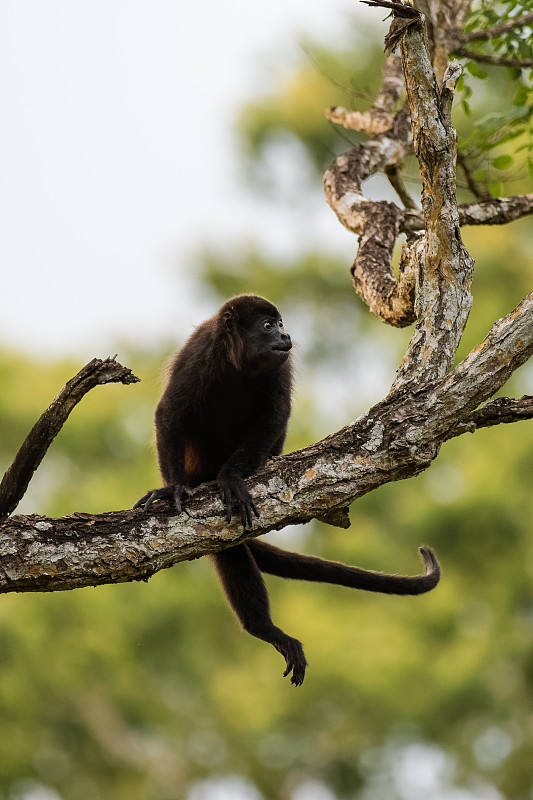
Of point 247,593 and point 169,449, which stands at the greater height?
point 169,449

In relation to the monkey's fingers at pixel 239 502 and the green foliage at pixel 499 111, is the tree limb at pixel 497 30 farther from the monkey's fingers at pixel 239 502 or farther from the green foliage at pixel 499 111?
the monkey's fingers at pixel 239 502

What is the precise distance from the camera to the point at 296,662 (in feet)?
13.2

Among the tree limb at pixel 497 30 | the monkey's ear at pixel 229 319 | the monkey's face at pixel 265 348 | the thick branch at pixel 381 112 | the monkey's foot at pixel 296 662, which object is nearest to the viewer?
the monkey's foot at pixel 296 662

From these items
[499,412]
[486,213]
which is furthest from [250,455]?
[486,213]

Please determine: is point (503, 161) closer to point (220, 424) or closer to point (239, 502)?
point (220, 424)

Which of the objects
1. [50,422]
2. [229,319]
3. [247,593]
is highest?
[229,319]

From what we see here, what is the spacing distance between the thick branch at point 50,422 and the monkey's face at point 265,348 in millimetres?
1341

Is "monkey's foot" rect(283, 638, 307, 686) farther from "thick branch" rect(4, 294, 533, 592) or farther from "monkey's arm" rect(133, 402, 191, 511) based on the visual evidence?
"thick branch" rect(4, 294, 533, 592)

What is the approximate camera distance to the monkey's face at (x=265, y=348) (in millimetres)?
4445

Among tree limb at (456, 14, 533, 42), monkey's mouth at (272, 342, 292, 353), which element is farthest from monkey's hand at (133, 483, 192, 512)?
tree limb at (456, 14, 533, 42)

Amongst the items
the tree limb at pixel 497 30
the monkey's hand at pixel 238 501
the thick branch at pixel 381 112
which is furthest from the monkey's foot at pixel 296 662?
the tree limb at pixel 497 30

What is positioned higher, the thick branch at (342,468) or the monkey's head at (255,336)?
the monkey's head at (255,336)

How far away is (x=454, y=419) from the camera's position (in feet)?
10.2

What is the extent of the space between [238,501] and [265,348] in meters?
1.47
